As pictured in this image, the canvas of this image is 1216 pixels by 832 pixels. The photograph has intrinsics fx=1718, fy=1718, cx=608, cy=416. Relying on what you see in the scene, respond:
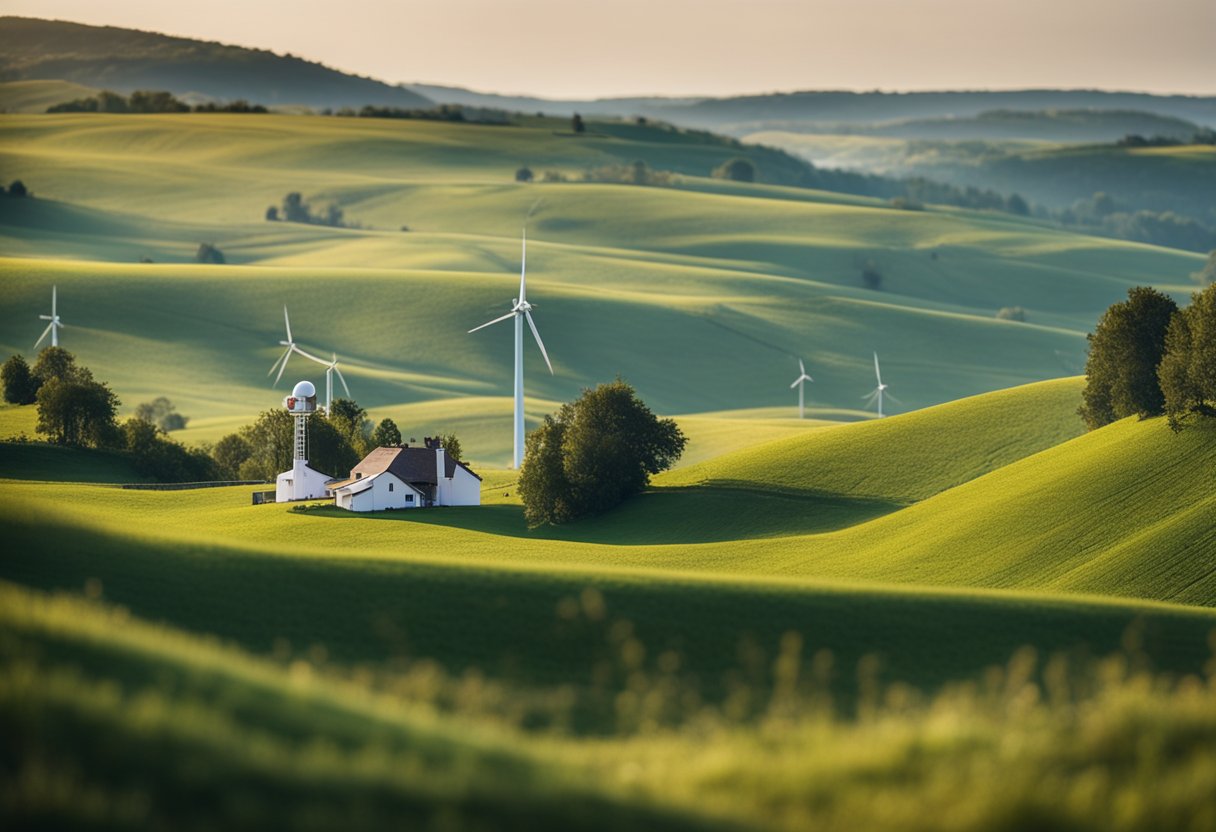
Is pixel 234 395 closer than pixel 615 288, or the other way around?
pixel 234 395

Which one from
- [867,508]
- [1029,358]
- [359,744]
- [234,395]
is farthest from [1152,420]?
[1029,358]

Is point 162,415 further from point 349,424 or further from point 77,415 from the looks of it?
point 349,424

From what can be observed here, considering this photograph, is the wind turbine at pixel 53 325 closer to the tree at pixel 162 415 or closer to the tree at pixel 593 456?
the tree at pixel 162 415

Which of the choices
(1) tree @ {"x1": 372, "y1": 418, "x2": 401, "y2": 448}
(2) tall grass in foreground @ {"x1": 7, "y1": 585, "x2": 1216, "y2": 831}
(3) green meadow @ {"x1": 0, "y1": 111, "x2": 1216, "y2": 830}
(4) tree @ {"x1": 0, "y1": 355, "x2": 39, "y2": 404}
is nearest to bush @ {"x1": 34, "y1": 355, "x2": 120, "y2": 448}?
(3) green meadow @ {"x1": 0, "y1": 111, "x2": 1216, "y2": 830}

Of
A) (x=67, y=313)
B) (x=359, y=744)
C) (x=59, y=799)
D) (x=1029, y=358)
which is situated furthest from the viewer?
(x=1029, y=358)

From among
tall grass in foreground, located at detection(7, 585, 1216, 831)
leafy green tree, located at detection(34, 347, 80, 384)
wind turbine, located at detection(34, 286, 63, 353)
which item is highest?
wind turbine, located at detection(34, 286, 63, 353)

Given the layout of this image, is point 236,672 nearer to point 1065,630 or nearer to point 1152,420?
point 1065,630

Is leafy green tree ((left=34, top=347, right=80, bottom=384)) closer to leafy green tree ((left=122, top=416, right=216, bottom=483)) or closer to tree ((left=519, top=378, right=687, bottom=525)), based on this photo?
leafy green tree ((left=122, top=416, right=216, bottom=483))
